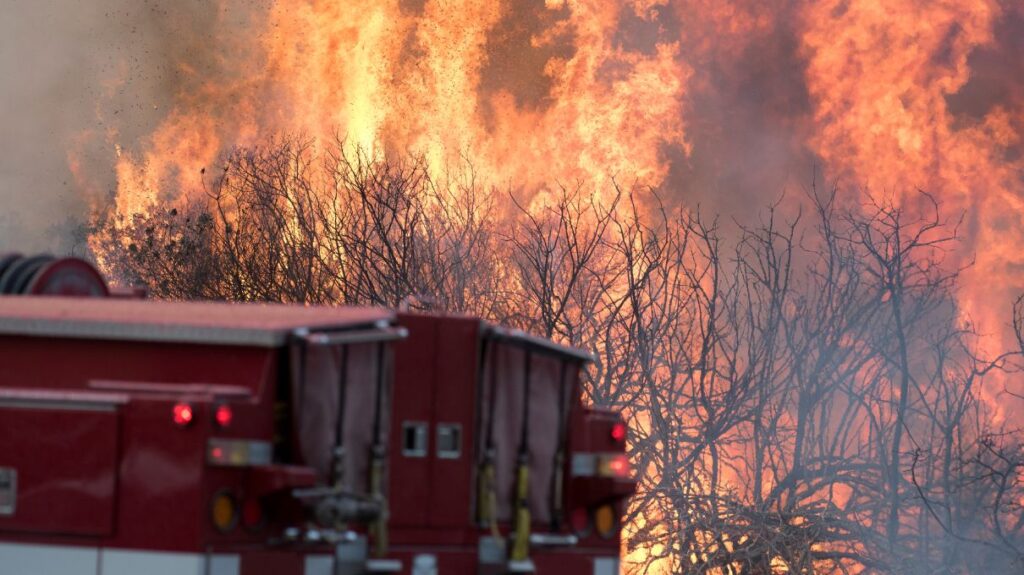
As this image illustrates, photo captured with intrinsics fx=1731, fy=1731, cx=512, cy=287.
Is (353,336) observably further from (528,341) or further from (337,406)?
(528,341)

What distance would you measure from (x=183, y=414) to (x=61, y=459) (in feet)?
1.82

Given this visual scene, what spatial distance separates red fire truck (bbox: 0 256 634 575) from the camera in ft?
21.6

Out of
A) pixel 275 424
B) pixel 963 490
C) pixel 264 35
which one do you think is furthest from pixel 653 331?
pixel 264 35

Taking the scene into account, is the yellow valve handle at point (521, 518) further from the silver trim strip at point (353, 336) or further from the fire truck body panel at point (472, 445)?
the silver trim strip at point (353, 336)

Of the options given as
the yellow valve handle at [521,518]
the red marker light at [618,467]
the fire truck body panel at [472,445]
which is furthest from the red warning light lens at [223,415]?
the red marker light at [618,467]

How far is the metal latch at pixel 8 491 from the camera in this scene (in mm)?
6750

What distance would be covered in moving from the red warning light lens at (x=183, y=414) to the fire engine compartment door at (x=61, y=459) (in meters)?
0.24

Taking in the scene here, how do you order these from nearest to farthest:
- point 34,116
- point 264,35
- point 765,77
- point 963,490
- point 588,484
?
point 588,484
point 963,490
point 765,77
point 264,35
point 34,116

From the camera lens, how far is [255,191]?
22.5 meters

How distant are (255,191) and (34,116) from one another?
20.4 meters

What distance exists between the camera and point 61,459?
21.9ft

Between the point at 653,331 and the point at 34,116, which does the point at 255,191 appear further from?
the point at 34,116

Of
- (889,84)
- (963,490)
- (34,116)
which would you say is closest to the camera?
(963,490)

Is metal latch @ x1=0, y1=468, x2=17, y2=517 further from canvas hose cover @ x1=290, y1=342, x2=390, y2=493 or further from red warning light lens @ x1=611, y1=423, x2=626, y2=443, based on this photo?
red warning light lens @ x1=611, y1=423, x2=626, y2=443
